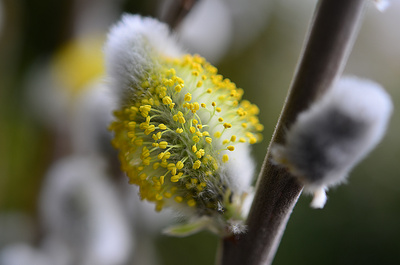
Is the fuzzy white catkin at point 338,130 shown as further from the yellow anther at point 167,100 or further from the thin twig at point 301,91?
the yellow anther at point 167,100

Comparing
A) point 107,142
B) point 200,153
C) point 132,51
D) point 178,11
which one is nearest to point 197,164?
point 200,153

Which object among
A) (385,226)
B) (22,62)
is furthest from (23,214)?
(385,226)

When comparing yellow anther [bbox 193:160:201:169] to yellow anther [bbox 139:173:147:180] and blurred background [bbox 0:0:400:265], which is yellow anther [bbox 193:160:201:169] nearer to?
yellow anther [bbox 139:173:147:180]

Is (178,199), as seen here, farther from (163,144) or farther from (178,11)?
(178,11)

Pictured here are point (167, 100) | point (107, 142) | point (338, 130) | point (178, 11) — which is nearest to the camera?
point (338, 130)

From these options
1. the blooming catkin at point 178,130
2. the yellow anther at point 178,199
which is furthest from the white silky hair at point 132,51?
the yellow anther at point 178,199

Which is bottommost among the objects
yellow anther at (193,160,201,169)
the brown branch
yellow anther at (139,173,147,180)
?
yellow anther at (139,173,147,180)

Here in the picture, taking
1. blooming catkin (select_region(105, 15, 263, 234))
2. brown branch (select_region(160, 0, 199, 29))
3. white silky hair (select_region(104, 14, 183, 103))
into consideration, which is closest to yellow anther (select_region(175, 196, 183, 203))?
blooming catkin (select_region(105, 15, 263, 234))
